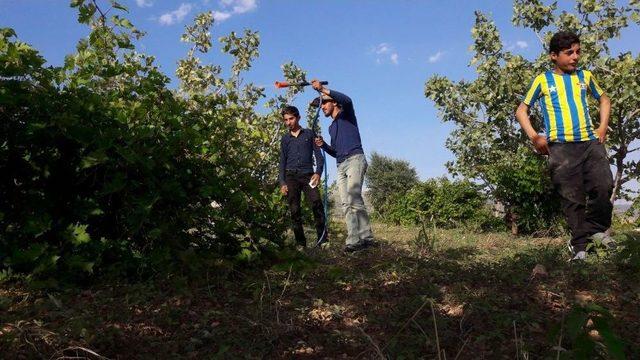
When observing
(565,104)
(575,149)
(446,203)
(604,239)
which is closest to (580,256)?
(604,239)

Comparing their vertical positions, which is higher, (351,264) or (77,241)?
(77,241)

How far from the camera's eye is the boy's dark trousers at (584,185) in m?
4.43

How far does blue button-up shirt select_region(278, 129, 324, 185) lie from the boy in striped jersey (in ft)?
9.45

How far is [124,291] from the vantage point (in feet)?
11.6

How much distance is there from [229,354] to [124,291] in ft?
4.45

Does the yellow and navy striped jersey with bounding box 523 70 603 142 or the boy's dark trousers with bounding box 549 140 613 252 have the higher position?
the yellow and navy striped jersey with bounding box 523 70 603 142

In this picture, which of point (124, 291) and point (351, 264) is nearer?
point (124, 291)

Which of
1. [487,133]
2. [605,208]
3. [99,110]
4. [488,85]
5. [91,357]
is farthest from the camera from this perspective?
[487,133]

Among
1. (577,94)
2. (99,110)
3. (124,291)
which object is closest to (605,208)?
(577,94)

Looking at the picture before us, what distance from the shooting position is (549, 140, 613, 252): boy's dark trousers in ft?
14.5

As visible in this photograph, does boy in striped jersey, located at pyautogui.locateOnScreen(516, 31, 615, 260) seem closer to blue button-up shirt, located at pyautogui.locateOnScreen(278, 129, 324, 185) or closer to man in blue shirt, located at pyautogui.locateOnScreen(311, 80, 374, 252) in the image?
man in blue shirt, located at pyautogui.locateOnScreen(311, 80, 374, 252)

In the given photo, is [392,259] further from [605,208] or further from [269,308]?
[605,208]

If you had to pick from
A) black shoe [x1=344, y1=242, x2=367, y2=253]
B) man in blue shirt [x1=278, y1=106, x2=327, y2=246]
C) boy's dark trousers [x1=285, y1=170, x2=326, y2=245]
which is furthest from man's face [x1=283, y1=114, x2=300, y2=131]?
black shoe [x1=344, y1=242, x2=367, y2=253]

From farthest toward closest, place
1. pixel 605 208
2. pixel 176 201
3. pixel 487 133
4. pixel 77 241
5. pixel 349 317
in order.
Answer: pixel 487 133 < pixel 605 208 < pixel 176 201 < pixel 77 241 < pixel 349 317
